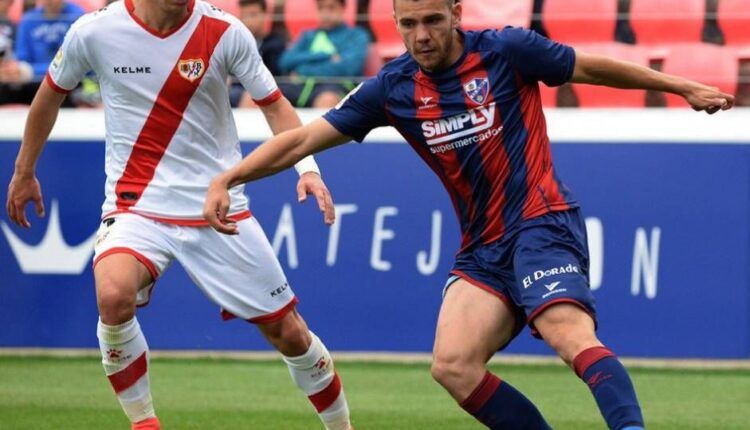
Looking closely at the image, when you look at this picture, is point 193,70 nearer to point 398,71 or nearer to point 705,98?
point 398,71

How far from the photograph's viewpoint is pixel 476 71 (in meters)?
5.73

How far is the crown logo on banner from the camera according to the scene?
10516mm

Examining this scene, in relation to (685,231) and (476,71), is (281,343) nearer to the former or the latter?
(476,71)

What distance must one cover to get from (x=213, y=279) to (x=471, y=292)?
1.47m

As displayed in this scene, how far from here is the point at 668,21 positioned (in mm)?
10805

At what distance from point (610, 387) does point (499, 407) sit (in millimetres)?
527

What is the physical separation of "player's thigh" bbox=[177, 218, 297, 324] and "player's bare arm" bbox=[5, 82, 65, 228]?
2.68 feet

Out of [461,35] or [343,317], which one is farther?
[343,317]

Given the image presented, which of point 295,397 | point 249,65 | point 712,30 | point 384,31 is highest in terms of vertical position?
point 249,65

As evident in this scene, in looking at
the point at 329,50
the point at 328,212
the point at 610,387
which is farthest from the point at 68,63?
the point at 329,50

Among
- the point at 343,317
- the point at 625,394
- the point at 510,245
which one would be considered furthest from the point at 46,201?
the point at 625,394

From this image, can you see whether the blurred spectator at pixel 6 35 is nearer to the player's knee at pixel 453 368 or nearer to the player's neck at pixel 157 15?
the player's neck at pixel 157 15

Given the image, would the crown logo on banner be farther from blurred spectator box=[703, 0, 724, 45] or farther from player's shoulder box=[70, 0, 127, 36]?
blurred spectator box=[703, 0, 724, 45]

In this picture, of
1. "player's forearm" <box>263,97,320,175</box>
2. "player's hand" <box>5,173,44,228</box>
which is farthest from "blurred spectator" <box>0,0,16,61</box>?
"player's forearm" <box>263,97,320,175</box>
